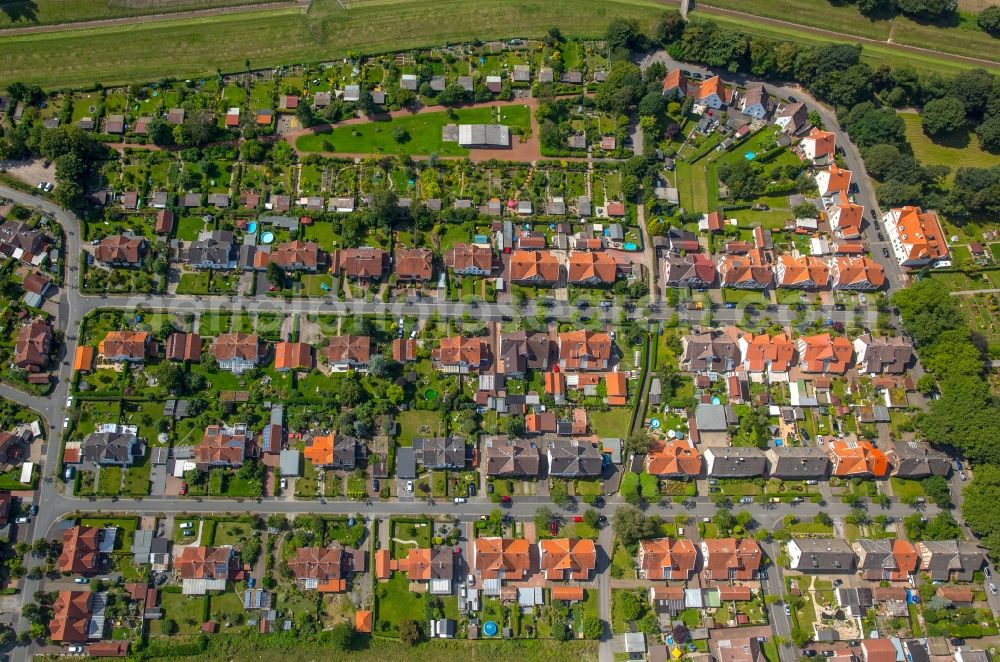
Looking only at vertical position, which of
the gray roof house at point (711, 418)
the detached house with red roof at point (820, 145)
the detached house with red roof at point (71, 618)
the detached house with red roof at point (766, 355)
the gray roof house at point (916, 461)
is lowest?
the detached house with red roof at point (71, 618)

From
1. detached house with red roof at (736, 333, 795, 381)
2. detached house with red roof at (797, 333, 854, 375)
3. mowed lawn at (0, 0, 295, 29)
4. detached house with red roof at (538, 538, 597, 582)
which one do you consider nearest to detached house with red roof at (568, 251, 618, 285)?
detached house with red roof at (736, 333, 795, 381)

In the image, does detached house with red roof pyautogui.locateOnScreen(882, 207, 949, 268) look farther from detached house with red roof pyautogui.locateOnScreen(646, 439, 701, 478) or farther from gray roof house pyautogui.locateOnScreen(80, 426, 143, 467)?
gray roof house pyautogui.locateOnScreen(80, 426, 143, 467)

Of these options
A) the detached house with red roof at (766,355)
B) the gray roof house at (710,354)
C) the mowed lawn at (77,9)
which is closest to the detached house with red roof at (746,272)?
the detached house with red roof at (766,355)

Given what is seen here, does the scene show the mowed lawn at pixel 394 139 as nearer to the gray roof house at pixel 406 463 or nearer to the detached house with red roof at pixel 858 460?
the gray roof house at pixel 406 463

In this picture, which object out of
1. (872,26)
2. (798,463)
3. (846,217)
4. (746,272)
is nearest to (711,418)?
(798,463)

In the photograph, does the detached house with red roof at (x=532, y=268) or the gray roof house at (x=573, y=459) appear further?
the detached house with red roof at (x=532, y=268)

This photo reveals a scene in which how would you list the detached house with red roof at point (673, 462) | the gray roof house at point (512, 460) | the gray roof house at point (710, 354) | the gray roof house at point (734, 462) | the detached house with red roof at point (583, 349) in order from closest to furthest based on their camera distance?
1. the gray roof house at point (512, 460)
2. the detached house with red roof at point (673, 462)
3. the gray roof house at point (734, 462)
4. the detached house with red roof at point (583, 349)
5. the gray roof house at point (710, 354)

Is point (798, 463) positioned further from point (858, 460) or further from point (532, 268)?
point (532, 268)

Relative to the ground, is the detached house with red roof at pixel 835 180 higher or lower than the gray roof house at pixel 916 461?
higher
